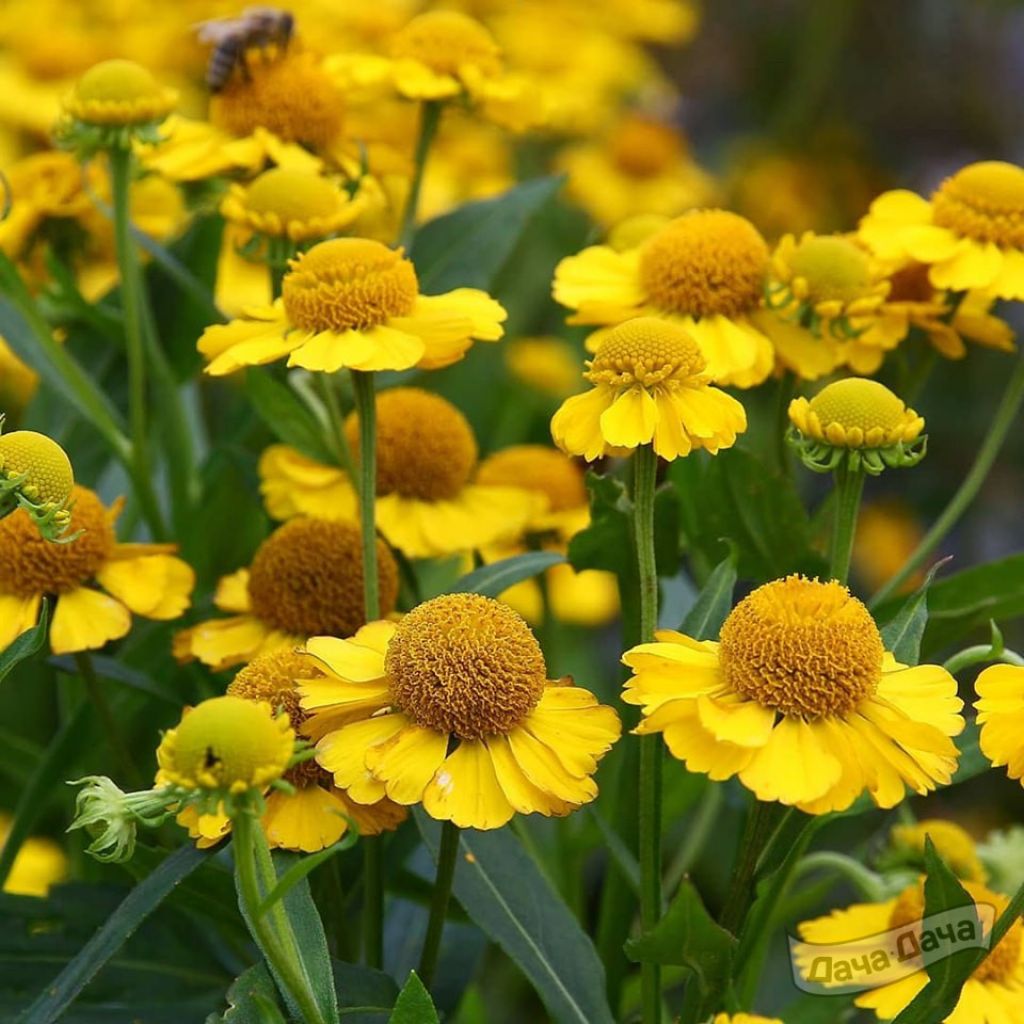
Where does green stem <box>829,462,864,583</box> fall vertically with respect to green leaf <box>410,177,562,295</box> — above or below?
above

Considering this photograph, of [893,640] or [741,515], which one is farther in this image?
[741,515]

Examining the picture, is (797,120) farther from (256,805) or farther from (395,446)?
(256,805)

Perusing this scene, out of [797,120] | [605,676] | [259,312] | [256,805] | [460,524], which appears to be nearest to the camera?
[256,805]

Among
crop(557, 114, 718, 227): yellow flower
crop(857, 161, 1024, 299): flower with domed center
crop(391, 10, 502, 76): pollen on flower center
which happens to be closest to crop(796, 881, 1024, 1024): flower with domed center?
crop(857, 161, 1024, 299): flower with domed center

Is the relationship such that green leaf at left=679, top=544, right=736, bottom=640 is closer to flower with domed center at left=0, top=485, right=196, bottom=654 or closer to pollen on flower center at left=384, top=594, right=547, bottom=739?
pollen on flower center at left=384, top=594, right=547, bottom=739

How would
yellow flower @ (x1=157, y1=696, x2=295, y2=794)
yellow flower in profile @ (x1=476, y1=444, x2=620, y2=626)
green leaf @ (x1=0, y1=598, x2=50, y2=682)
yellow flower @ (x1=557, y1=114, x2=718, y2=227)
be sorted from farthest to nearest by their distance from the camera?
yellow flower @ (x1=557, y1=114, x2=718, y2=227) → yellow flower in profile @ (x1=476, y1=444, x2=620, y2=626) → green leaf @ (x1=0, y1=598, x2=50, y2=682) → yellow flower @ (x1=157, y1=696, x2=295, y2=794)

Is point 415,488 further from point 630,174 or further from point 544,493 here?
point 630,174

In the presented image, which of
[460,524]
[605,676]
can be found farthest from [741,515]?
[605,676]

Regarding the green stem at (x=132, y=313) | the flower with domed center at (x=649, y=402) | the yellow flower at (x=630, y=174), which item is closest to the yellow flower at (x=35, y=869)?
the green stem at (x=132, y=313)
